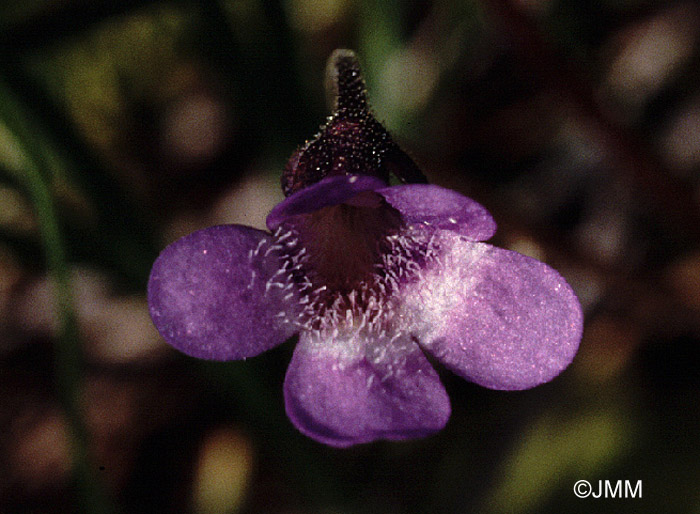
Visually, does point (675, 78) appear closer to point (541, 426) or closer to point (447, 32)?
point (447, 32)

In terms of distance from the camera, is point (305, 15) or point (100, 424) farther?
point (305, 15)

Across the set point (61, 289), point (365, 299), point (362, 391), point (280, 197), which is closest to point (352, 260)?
point (365, 299)

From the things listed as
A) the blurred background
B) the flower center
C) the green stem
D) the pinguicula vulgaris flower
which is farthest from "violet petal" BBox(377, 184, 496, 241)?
the green stem

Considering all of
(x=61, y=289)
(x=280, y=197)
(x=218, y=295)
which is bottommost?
(x=280, y=197)

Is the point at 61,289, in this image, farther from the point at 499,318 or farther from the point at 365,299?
the point at 499,318

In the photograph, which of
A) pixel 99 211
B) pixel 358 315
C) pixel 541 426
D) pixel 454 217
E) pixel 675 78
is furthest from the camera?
pixel 675 78

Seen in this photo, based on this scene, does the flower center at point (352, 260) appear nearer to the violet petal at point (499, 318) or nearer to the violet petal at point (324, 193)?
the violet petal at point (499, 318)

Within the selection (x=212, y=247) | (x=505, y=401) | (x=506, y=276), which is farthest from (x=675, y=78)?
(x=212, y=247)
